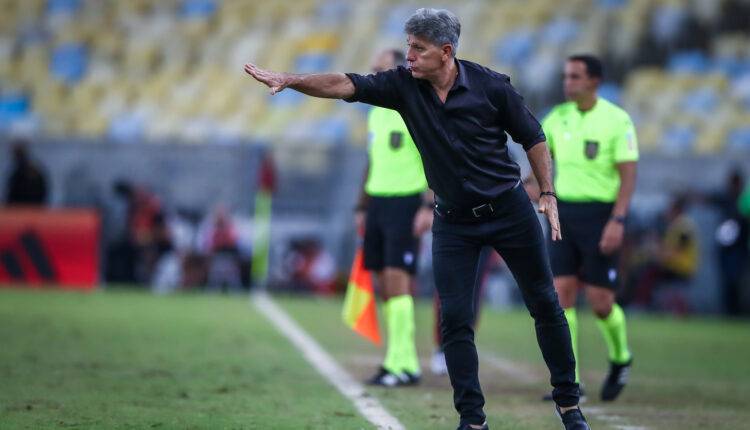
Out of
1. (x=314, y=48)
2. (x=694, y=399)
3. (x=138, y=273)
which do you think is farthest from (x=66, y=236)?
(x=694, y=399)

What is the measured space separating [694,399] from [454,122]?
12.7 feet

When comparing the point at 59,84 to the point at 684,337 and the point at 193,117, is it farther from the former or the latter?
the point at 684,337

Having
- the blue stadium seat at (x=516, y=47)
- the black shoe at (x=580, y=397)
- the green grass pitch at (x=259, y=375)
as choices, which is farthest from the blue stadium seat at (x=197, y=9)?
the black shoe at (x=580, y=397)

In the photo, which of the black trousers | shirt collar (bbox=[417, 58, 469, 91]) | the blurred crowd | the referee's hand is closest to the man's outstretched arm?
shirt collar (bbox=[417, 58, 469, 91])

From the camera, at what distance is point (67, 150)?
21891 mm

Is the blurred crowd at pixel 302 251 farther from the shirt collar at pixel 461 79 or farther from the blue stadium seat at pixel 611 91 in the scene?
the shirt collar at pixel 461 79

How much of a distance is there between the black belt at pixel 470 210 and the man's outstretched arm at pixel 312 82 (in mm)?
804

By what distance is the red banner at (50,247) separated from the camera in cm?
2061

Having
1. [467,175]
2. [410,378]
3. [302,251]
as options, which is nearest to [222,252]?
[302,251]

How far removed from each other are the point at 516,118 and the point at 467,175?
367 millimetres

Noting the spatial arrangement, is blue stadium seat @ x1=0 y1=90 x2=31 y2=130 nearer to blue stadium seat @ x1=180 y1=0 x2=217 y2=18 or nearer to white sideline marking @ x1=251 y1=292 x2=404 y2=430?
blue stadium seat @ x1=180 y1=0 x2=217 y2=18

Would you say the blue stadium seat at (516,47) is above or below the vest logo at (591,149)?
above

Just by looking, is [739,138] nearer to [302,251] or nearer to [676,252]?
[676,252]

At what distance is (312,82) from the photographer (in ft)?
20.9
